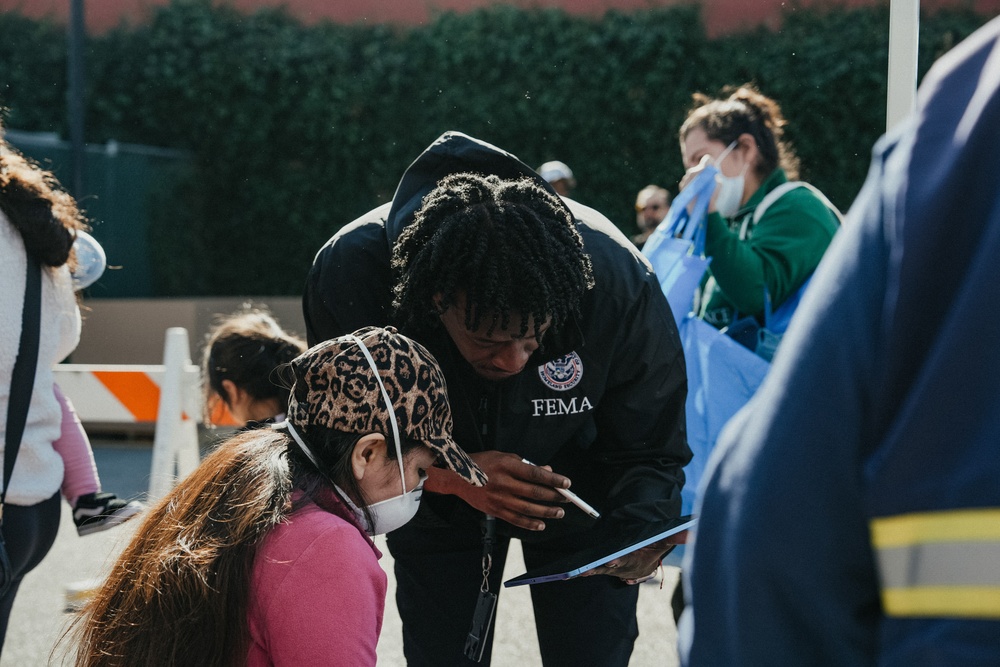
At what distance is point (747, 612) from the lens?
816mm

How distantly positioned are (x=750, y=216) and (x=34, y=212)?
2255 mm

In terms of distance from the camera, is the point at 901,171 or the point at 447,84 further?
the point at 447,84

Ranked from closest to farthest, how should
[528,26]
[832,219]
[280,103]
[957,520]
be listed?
[957,520] < [832,219] < [528,26] < [280,103]

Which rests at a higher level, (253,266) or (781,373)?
(781,373)

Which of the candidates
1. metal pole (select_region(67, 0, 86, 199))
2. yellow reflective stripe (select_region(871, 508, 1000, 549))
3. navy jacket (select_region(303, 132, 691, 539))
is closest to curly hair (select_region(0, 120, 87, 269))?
navy jacket (select_region(303, 132, 691, 539))

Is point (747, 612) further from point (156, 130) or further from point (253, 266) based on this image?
point (156, 130)

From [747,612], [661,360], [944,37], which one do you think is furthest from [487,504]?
[944,37]

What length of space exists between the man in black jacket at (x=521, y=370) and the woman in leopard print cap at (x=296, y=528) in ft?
0.67

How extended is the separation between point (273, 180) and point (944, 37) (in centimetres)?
714

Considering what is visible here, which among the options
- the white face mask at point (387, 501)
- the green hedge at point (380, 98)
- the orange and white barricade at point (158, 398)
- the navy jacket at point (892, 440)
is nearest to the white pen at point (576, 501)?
the white face mask at point (387, 501)

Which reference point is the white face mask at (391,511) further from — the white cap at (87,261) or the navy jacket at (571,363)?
the white cap at (87,261)

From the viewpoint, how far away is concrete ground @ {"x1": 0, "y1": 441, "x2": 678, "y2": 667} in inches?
163

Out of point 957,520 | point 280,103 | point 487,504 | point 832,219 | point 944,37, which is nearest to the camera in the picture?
point 957,520

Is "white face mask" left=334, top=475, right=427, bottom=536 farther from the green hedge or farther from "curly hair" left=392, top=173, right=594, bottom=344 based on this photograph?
the green hedge
